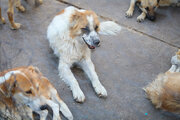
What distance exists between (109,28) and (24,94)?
2.34 m

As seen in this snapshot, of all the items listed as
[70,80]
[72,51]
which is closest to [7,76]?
[70,80]

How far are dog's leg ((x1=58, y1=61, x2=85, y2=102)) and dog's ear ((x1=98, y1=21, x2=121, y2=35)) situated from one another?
1027 millimetres

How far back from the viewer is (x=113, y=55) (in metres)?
4.54

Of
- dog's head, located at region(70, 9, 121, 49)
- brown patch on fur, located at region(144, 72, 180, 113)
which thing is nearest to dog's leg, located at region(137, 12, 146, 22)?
dog's head, located at region(70, 9, 121, 49)

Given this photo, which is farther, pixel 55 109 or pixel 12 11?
pixel 12 11

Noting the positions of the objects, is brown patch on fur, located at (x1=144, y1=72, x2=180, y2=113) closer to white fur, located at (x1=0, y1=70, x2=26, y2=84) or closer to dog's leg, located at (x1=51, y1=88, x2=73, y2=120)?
dog's leg, located at (x1=51, y1=88, x2=73, y2=120)

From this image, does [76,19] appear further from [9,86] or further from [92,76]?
[9,86]

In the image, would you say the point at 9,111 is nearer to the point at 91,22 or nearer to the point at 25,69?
the point at 25,69

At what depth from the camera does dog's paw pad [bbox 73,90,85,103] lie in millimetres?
3645

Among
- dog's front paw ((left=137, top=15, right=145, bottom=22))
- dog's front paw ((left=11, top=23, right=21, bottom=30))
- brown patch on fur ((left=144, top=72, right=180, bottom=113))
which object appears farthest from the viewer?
dog's front paw ((left=137, top=15, right=145, bottom=22))

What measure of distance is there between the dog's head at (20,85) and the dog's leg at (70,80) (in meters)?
0.86

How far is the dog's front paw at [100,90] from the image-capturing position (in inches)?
149

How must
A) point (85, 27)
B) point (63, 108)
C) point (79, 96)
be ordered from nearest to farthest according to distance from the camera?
point (63, 108)
point (79, 96)
point (85, 27)

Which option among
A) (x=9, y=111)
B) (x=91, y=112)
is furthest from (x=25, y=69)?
(x=91, y=112)
